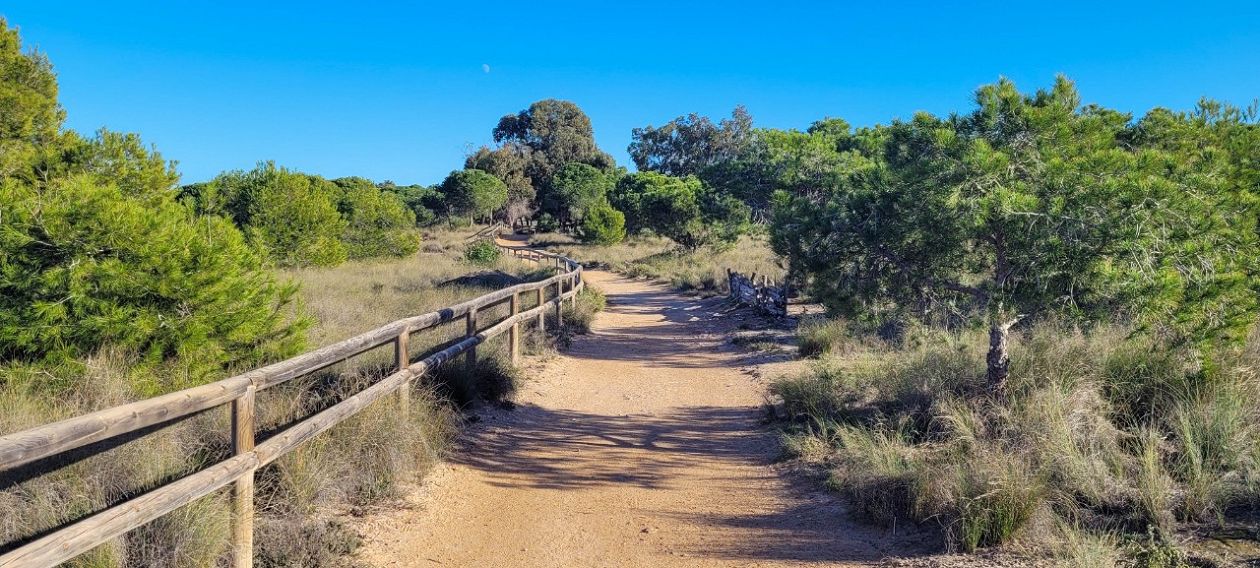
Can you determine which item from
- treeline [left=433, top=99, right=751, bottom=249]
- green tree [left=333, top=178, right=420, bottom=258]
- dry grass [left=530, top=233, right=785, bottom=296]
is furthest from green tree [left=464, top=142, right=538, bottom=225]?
green tree [left=333, top=178, right=420, bottom=258]

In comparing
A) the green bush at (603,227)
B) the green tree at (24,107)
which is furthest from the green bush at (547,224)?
the green tree at (24,107)

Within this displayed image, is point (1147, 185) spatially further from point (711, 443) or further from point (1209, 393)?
point (711, 443)

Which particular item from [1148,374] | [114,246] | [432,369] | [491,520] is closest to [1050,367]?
[1148,374]

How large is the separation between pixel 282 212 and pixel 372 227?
9237mm

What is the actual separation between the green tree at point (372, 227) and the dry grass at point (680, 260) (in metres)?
11.1

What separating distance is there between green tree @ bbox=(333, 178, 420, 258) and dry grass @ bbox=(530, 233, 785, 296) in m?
11.1

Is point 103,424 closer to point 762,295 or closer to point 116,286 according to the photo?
point 116,286

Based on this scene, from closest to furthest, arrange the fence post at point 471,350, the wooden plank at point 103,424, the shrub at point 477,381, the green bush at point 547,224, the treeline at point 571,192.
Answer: the wooden plank at point 103,424 → the shrub at point 477,381 → the fence post at point 471,350 → the treeline at point 571,192 → the green bush at point 547,224

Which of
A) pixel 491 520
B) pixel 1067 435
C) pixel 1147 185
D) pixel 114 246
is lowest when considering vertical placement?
pixel 491 520

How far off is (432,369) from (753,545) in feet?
14.2

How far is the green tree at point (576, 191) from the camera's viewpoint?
2758 inches

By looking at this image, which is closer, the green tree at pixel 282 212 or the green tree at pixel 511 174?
the green tree at pixel 282 212

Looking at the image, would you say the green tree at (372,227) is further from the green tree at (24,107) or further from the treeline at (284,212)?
the green tree at (24,107)

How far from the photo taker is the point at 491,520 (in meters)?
5.53
